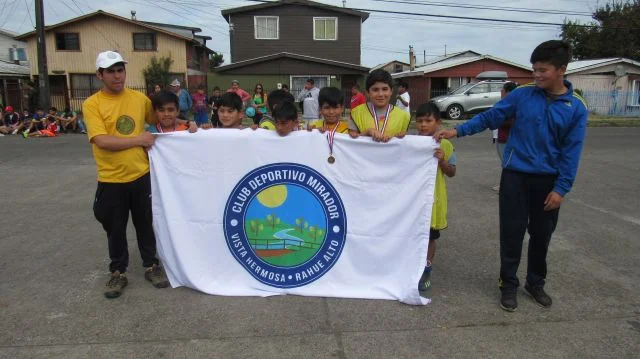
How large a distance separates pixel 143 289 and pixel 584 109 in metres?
3.39

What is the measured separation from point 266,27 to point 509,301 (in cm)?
3028

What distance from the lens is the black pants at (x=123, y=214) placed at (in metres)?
3.49

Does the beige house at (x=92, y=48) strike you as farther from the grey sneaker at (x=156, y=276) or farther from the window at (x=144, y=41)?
the grey sneaker at (x=156, y=276)

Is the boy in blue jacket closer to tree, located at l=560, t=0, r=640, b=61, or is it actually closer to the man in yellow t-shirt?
the man in yellow t-shirt

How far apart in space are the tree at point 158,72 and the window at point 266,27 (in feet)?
19.9

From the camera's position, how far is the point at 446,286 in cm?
368

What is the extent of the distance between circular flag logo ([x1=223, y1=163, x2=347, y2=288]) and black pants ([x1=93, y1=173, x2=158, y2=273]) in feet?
2.26

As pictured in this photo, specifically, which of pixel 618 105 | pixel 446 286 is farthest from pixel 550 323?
pixel 618 105

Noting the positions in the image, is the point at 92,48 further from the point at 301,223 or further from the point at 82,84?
the point at 301,223

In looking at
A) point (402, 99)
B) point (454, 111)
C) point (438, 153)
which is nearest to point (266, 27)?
point (454, 111)

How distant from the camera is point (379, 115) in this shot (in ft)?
11.5

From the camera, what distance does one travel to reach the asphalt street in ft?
9.11

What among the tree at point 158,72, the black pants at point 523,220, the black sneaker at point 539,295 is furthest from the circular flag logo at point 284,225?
the tree at point 158,72

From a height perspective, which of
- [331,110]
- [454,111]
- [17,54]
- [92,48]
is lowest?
[331,110]
